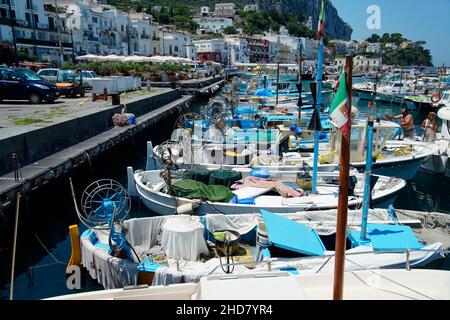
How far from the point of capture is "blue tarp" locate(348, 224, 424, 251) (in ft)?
26.9

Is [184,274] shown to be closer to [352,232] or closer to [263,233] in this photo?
[263,233]

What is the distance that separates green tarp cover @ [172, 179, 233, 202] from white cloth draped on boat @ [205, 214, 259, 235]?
1.76 meters

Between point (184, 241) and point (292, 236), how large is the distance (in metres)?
2.50

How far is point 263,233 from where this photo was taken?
8.61m

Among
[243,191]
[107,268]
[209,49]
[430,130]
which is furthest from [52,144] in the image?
[209,49]

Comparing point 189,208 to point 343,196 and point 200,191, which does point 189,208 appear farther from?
point 343,196

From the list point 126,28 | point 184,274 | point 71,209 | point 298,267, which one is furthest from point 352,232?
point 126,28

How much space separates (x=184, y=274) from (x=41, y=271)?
473 cm

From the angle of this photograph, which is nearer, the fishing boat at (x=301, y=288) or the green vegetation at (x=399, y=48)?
the fishing boat at (x=301, y=288)

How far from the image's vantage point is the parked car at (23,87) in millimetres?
22062

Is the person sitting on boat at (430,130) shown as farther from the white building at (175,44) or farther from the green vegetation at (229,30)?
the green vegetation at (229,30)

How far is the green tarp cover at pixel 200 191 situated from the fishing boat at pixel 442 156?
447 inches

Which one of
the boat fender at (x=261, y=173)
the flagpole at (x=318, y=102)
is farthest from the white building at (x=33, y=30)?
the flagpole at (x=318, y=102)
